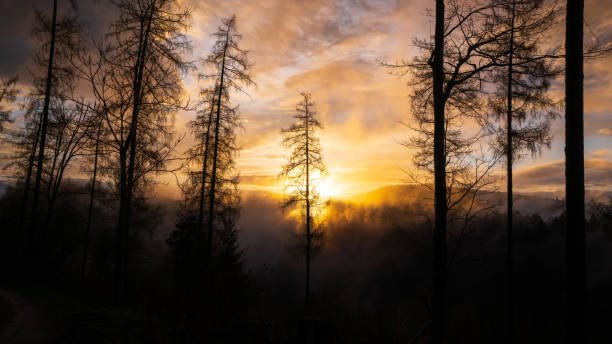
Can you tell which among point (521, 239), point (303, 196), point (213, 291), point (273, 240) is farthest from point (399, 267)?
point (273, 240)

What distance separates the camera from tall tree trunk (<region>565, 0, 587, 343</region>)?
4.38m

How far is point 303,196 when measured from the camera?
16.5 metres

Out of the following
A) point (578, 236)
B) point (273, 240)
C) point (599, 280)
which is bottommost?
point (273, 240)

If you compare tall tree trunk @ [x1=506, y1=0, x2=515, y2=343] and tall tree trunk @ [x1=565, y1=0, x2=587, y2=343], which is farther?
tall tree trunk @ [x1=506, y1=0, x2=515, y2=343]

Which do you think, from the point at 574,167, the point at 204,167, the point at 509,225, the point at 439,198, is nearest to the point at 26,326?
the point at 439,198

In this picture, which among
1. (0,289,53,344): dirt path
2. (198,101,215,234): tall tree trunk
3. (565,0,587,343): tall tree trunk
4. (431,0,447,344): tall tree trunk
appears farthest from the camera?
(198,101,215,234): tall tree trunk

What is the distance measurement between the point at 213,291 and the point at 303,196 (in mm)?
9401

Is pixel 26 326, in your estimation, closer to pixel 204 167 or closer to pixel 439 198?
pixel 439 198

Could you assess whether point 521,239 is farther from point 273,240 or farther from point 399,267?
point 273,240

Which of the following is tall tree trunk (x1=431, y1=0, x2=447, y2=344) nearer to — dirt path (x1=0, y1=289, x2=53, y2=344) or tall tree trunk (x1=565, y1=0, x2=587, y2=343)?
tall tree trunk (x1=565, y1=0, x2=587, y2=343)

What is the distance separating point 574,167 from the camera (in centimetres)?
447

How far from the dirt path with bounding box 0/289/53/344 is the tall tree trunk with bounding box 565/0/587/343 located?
28.1 ft

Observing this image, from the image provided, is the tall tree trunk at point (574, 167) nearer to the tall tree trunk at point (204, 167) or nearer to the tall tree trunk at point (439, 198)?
the tall tree trunk at point (439, 198)

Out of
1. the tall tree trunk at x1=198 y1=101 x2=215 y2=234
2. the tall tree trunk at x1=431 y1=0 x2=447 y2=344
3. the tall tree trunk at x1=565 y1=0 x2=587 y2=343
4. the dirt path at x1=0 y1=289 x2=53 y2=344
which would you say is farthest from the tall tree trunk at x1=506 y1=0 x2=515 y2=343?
the dirt path at x1=0 y1=289 x2=53 y2=344
